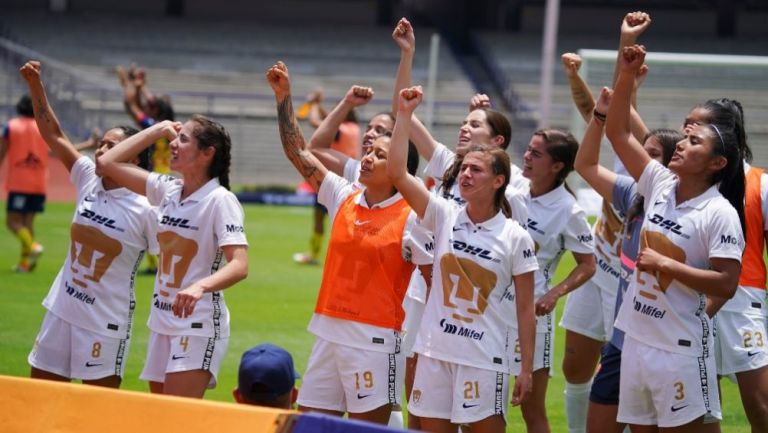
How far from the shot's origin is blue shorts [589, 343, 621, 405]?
721cm

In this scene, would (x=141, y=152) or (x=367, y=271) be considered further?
(x=141, y=152)

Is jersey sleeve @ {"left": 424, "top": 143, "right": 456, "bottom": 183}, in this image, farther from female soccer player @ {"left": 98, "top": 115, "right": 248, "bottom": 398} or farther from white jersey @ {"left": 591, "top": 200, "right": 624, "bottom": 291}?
female soccer player @ {"left": 98, "top": 115, "right": 248, "bottom": 398}

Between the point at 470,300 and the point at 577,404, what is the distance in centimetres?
264

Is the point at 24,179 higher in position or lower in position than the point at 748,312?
higher

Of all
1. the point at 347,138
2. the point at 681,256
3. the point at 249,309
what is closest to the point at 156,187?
the point at 681,256

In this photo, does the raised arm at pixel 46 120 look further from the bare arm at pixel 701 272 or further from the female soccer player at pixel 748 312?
the female soccer player at pixel 748 312

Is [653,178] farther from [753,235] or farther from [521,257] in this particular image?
[753,235]

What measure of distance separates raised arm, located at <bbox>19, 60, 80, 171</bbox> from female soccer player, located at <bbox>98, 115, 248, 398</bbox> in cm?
96

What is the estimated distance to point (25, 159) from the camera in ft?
54.1

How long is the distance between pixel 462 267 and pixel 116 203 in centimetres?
249

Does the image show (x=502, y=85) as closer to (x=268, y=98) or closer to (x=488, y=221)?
(x=268, y=98)

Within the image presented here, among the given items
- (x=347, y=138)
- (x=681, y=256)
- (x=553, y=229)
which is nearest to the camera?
(x=681, y=256)

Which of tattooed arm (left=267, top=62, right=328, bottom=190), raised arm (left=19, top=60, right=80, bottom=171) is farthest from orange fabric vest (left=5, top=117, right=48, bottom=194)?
tattooed arm (left=267, top=62, right=328, bottom=190)

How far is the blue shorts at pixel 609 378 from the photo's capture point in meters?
7.21
